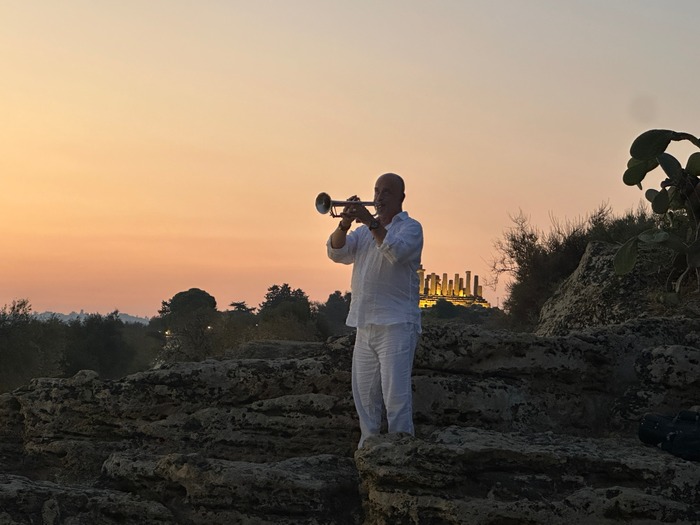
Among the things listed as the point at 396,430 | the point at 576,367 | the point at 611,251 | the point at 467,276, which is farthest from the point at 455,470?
the point at 467,276

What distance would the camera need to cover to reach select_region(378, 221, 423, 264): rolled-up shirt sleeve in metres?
6.45

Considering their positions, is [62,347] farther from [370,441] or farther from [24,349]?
[370,441]

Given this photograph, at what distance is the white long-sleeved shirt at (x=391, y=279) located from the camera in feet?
21.4

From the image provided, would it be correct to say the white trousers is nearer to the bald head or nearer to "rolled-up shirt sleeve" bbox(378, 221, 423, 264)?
"rolled-up shirt sleeve" bbox(378, 221, 423, 264)

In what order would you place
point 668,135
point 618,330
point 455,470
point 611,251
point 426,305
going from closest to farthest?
point 455,470
point 668,135
point 618,330
point 611,251
point 426,305

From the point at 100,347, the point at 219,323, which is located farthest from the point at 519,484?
the point at 100,347

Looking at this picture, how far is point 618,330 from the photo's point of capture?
898cm

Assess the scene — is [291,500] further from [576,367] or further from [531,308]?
[531,308]

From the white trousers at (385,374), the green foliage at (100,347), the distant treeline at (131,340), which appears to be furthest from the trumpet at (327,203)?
the green foliage at (100,347)

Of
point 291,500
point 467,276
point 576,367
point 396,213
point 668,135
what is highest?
point 467,276

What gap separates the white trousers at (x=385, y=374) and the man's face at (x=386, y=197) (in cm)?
93

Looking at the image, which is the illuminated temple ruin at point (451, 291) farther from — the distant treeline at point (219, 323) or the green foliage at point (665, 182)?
the green foliage at point (665, 182)

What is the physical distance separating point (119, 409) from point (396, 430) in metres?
2.89

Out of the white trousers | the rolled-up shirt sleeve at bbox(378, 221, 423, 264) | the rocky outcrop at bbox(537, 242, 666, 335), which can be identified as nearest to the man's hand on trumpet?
the rolled-up shirt sleeve at bbox(378, 221, 423, 264)
